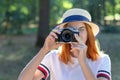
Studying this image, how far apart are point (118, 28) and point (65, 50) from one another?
2024 centimetres

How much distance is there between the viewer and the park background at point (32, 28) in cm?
1064

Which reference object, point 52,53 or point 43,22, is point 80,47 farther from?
point 43,22

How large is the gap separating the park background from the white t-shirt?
4036 mm

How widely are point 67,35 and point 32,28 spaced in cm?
2296

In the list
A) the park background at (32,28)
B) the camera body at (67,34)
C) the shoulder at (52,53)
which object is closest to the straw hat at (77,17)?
the camera body at (67,34)

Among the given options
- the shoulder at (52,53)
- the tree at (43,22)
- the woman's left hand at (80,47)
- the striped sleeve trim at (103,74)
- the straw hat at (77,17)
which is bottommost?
the striped sleeve trim at (103,74)

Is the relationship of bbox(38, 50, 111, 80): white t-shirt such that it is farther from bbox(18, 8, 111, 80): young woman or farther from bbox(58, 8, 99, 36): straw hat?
bbox(58, 8, 99, 36): straw hat

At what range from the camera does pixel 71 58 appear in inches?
113

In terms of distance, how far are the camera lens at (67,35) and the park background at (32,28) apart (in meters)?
4.21

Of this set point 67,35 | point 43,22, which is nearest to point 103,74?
point 67,35

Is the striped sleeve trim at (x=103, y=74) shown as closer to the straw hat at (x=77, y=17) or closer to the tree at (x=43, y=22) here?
the straw hat at (x=77, y=17)

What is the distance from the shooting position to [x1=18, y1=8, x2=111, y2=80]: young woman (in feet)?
9.16

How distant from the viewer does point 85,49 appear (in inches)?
107

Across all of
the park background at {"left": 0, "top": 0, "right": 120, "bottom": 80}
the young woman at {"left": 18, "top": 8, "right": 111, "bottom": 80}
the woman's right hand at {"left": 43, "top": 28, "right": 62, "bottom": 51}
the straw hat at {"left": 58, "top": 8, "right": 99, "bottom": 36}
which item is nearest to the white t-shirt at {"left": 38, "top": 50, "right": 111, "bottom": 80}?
the young woman at {"left": 18, "top": 8, "right": 111, "bottom": 80}
